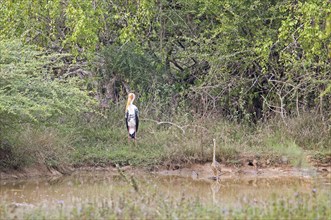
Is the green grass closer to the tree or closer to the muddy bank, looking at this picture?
the muddy bank

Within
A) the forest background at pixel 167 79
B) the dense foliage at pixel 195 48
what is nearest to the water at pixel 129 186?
the forest background at pixel 167 79

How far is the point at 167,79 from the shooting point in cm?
2077

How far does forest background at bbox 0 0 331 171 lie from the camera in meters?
16.3

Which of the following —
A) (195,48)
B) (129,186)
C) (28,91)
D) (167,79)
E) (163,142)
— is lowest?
(129,186)

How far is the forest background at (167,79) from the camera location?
1628cm

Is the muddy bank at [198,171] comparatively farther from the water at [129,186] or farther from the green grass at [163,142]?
the water at [129,186]

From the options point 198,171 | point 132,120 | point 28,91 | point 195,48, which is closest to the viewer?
point 28,91

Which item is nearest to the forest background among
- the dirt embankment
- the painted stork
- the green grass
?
the green grass

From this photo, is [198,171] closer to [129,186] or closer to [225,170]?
[225,170]

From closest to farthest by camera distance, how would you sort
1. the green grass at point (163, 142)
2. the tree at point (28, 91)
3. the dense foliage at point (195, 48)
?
the tree at point (28, 91), the green grass at point (163, 142), the dense foliage at point (195, 48)

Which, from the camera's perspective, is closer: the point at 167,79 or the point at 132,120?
the point at 132,120

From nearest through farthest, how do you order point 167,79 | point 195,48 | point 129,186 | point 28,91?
point 129,186, point 28,91, point 195,48, point 167,79

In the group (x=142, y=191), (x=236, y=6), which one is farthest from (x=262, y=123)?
(x=142, y=191)

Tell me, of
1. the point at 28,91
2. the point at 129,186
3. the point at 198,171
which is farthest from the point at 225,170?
the point at 28,91
